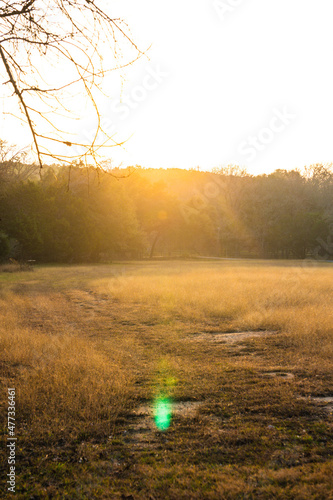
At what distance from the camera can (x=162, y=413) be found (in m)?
4.41

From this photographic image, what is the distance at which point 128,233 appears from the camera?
48.4 metres

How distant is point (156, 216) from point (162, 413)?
5287 centimetres

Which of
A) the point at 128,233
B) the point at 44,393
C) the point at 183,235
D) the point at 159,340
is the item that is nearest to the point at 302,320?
the point at 159,340

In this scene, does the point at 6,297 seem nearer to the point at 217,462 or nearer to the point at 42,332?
the point at 42,332

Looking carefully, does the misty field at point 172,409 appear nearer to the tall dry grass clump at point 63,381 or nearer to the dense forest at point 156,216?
the tall dry grass clump at point 63,381

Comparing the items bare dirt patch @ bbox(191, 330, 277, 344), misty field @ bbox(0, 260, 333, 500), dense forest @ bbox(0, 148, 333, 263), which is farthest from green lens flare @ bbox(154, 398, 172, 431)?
dense forest @ bbox(0, 148, 333, 263)

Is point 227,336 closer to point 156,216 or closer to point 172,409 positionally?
point 172,409

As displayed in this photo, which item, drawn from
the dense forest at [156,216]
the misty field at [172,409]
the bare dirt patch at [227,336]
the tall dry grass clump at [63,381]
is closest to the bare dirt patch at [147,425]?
the misty field at [172,409]

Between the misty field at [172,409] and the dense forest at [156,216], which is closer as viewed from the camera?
the misty field at [172,409]

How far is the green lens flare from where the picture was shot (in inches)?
161

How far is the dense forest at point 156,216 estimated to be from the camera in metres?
38.6

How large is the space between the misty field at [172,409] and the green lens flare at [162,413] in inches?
1.0

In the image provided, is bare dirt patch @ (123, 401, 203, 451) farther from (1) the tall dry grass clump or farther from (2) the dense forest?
(2) the dense forest

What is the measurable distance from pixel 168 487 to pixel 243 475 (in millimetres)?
628
